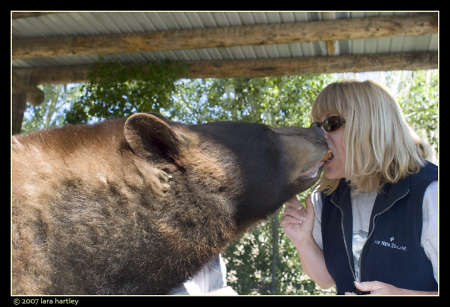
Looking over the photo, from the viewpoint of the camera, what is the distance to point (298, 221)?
2441 mm

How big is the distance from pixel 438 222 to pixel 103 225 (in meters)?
1.69

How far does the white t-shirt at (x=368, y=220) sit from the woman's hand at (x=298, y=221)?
0.20 m

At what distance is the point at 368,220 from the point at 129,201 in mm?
1570

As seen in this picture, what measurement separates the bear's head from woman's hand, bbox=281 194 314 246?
335mm

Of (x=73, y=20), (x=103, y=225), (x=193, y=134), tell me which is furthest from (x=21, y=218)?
(x=73, y=20)

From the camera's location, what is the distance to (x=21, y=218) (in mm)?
1412

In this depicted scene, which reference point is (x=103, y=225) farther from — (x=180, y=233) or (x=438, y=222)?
(x=438, y=222)

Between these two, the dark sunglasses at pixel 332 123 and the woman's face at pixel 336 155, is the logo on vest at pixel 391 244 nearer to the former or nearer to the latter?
the woman's face at pixel 336 155

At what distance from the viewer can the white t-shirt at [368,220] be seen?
1.93 meters

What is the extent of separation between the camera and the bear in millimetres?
1427

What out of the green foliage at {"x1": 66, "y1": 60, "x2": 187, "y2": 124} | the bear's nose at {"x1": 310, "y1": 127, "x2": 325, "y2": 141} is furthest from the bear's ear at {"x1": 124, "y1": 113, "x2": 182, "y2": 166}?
the green foliage at {"x1": 66, "y1": 60, "x2": 187, "y2": 124}

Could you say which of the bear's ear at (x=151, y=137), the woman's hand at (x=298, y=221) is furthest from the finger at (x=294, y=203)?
the bear's ear at (x=151, y=137)

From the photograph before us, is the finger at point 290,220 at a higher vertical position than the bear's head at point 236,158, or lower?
lower

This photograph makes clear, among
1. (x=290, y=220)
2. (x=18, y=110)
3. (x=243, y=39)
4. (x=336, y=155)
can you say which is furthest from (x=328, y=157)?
(x=18, y=110)
